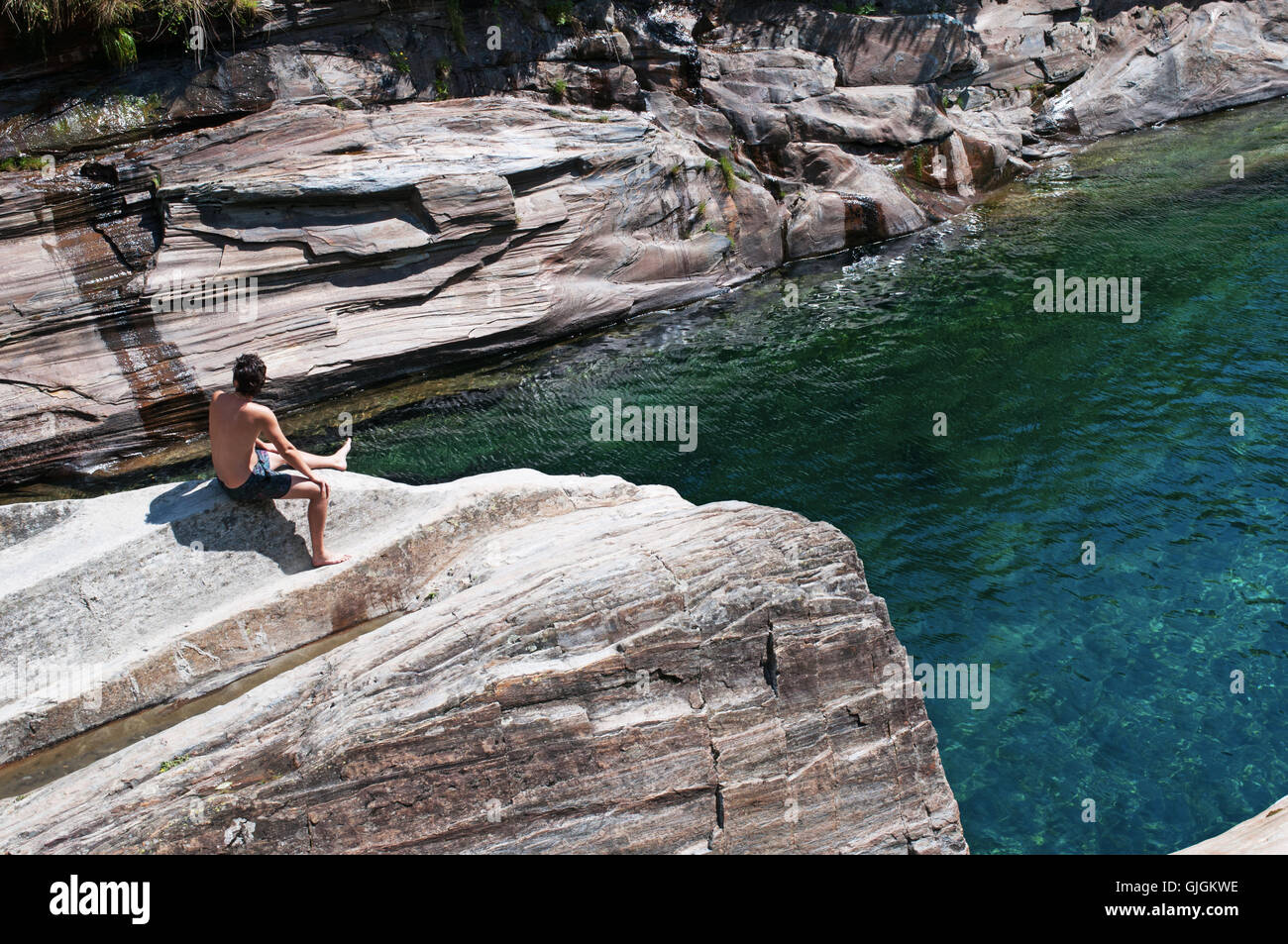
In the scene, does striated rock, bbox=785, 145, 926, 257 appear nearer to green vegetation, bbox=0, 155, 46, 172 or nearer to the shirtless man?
green vegetation, bbox=0, 155, 46, 172

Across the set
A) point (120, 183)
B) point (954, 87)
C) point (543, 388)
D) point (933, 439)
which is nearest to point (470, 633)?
point (933, 439)

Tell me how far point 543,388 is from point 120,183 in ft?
27.0

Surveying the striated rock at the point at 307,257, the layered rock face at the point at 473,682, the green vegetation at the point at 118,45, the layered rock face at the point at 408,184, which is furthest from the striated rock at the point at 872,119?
the layered rock face at the point at 473,682

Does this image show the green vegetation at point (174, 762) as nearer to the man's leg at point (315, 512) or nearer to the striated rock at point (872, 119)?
the man's leg at point (315, 512)

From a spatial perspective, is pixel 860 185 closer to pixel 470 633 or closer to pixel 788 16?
pixel 788 16

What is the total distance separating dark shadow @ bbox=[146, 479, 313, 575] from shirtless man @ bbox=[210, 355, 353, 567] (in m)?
0.15

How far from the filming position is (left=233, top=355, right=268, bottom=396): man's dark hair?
8797mm

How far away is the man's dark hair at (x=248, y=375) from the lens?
8797mm

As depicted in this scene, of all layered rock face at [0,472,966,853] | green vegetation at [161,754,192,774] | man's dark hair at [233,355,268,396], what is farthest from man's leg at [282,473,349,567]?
green vegetation at [161,754,192,774]

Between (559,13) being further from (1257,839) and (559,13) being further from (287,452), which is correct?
(1257,839)

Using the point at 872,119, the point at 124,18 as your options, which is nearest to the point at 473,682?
the point at 124,18

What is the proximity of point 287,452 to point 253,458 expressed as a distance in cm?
35

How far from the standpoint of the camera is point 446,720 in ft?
22.4

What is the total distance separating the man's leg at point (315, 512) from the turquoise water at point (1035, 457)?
21.4ft
